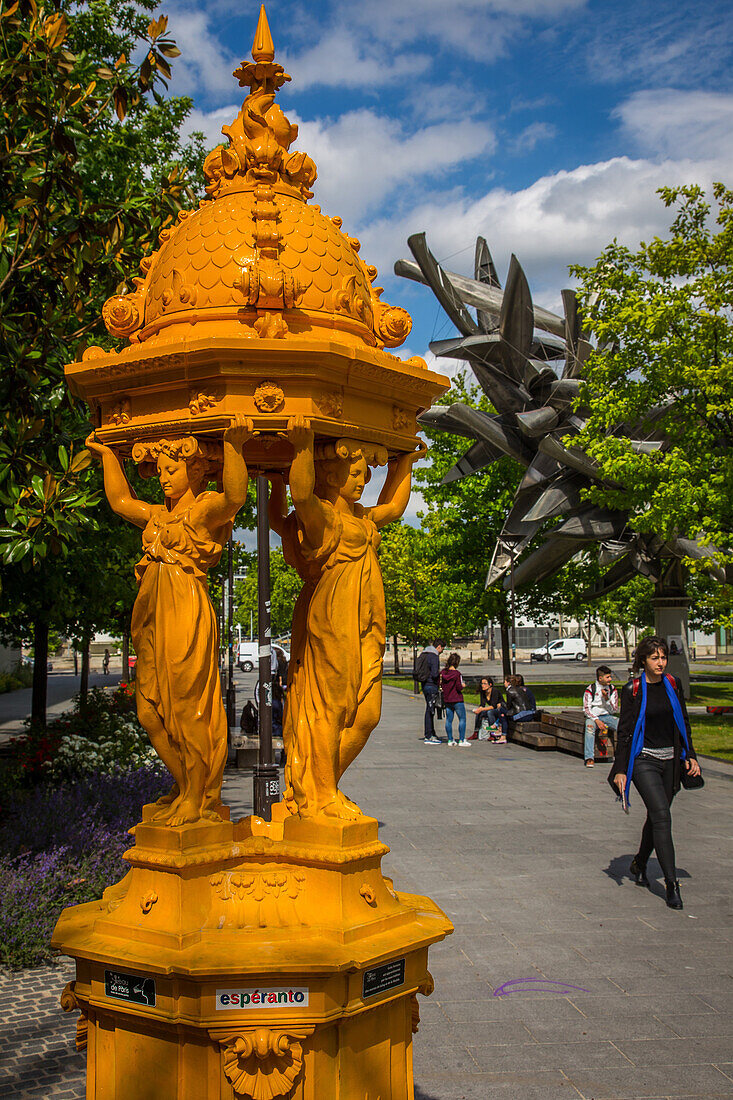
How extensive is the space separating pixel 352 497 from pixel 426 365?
2.07 ft

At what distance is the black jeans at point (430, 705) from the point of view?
62.6 feet

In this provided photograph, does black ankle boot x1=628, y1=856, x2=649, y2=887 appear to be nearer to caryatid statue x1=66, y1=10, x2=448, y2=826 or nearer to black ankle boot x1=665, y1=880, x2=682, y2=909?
black ankle boot x1=665, y1=880, x2=682, y2=909

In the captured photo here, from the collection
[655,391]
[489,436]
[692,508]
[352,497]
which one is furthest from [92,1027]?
[489,436]

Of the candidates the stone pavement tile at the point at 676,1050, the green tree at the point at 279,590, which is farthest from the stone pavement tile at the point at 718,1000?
the green tree at the point at 279,590

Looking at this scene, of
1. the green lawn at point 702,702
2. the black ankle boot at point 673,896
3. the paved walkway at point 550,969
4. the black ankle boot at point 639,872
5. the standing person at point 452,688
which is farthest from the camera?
the standing person at point 452,688

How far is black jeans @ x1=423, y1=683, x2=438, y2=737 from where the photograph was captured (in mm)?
19078

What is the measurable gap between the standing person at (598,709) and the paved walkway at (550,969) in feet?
11.2

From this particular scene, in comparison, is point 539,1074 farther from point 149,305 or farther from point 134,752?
point 134,752

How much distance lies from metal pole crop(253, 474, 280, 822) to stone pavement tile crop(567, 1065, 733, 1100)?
4.21 m

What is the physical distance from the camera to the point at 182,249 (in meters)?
3.61

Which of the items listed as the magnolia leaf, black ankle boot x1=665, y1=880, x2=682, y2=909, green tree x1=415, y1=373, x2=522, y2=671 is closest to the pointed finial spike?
the magnolia leaf

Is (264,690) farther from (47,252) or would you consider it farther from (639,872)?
(47,252)

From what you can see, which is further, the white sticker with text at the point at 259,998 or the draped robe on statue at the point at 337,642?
the draped robe on statue at the point at 337,642

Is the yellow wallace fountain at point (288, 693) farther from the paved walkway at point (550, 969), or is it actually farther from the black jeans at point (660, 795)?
the black jeans at point (660, 795)
